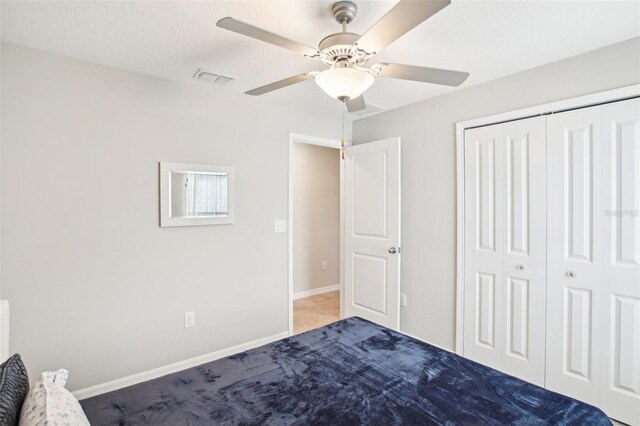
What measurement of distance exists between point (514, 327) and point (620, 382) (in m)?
0.62

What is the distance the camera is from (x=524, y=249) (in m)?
2.43

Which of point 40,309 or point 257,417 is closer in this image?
point 257,417

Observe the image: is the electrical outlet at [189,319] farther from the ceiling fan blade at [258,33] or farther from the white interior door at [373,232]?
the ceiling fan blade at [258,33]

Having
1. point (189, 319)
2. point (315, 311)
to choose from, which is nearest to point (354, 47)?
point (189, 319)

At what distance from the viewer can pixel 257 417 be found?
1.22 meters

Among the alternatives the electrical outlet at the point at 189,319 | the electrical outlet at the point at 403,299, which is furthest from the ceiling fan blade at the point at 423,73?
the electrical outlet at the point at 189,319

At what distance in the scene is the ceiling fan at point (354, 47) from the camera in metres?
1.20

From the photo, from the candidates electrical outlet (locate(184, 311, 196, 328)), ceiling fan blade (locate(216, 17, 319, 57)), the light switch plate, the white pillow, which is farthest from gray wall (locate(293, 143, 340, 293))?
the white pillow

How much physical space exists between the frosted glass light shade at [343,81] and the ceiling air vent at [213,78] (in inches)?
47.7

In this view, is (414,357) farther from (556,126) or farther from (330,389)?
(556,126)

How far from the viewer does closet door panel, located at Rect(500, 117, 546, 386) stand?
2.34 meters

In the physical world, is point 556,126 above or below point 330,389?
above

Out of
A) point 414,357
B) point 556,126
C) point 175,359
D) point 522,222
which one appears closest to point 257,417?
point 414,357

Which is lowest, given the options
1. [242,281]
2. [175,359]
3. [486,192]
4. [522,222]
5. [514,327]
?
[175,359]
